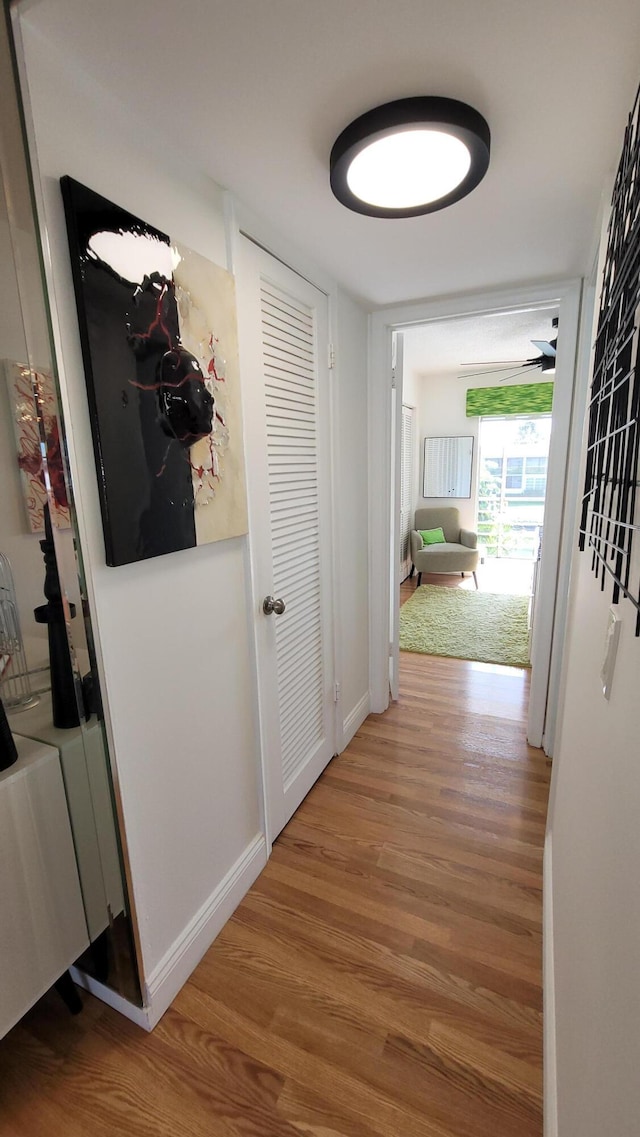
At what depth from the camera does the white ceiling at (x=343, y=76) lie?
79 cm

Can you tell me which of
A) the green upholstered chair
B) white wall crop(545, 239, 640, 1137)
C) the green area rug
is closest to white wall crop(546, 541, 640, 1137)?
white wall crop(545, 239, 640, 1137)

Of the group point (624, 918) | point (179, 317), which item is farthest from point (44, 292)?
point (624, 918)

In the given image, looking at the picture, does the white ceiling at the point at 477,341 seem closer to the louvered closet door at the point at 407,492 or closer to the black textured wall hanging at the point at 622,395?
the louvered closet door at the point at 407,492

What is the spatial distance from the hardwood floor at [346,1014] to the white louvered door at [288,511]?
1.20 ft

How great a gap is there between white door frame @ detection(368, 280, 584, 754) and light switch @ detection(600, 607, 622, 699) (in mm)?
1371

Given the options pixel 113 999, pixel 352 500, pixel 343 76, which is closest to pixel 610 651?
pixel 343 76

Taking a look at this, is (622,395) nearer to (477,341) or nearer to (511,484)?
(477,341)

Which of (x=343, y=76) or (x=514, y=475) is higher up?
(x=343, y=76)

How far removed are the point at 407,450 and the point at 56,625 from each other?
16.4 feet

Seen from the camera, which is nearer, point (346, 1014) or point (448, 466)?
point (346, 1014)

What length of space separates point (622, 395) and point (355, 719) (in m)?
2.10

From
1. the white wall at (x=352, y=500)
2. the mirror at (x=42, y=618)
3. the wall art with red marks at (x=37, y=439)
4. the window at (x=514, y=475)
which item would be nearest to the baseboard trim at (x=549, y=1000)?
the mirror at (x=42, y=618)

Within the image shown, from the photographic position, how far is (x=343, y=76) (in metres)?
0.91

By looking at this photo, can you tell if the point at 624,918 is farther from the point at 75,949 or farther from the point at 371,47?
the point at 371,47
